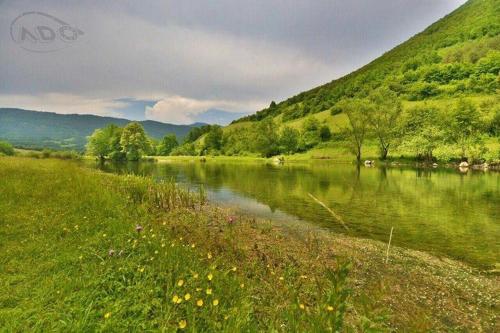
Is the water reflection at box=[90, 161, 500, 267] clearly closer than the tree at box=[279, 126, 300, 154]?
Yes

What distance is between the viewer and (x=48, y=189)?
13852 mm

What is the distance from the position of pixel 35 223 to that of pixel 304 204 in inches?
625

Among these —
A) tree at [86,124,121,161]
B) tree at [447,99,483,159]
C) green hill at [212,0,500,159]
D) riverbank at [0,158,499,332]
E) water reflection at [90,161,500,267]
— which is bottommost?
water reflection at [90,161,500,267]

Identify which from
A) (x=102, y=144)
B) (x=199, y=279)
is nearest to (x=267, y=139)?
(x=102, y=144)

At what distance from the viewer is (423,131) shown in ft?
242

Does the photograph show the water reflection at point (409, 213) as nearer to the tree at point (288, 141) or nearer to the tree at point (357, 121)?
the tree at point (357, 121)

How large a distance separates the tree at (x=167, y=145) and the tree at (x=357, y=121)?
119 metres

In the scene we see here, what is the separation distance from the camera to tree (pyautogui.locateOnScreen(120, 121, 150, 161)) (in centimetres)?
10475

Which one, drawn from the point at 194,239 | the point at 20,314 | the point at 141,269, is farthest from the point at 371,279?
the point at 20,314

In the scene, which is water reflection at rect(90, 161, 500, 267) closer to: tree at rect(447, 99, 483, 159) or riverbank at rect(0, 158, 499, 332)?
riverbank at rect(0, 158, 499, 332)

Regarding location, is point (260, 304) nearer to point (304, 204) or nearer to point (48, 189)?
point (48, 189)

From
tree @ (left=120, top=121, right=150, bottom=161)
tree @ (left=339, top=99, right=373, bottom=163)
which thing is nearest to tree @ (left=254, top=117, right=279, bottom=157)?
tree @ (left=339, top=99, right=373, bottom=163)

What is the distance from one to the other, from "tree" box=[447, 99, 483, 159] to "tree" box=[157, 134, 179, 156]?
144 metres

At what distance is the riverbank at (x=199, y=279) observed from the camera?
189 inches
